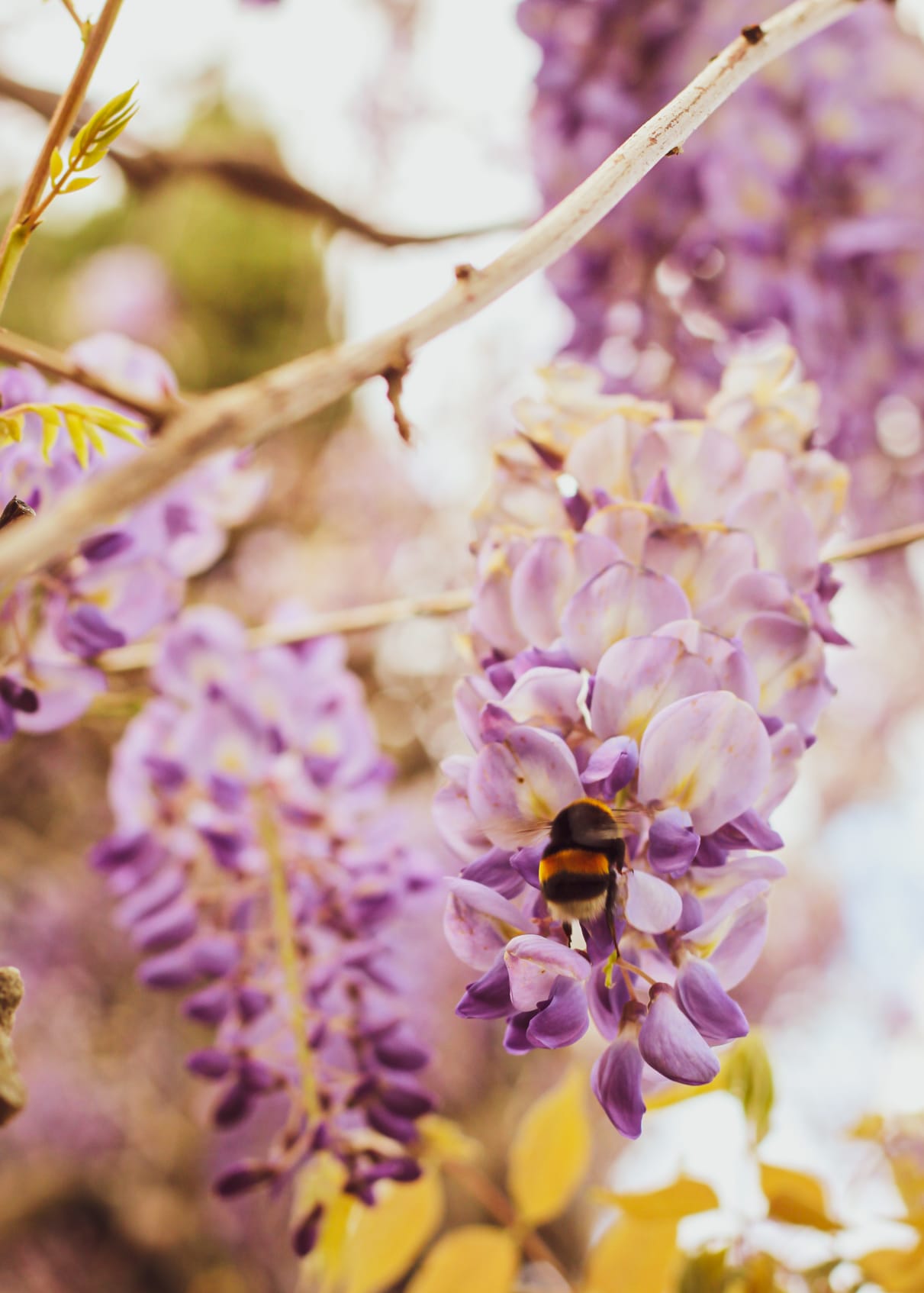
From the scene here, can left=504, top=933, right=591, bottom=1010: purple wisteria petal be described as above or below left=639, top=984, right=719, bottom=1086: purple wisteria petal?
above

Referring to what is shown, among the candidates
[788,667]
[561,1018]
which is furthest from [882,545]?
[561,1018]

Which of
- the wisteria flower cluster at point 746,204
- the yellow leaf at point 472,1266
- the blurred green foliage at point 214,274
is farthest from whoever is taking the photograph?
the blurred green foliage at point 214,274

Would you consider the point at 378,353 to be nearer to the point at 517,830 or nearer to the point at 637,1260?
the point at 517,830

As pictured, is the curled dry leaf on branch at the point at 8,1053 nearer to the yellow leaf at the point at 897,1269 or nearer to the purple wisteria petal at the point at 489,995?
the purple wisteria petal at the point at 489,995

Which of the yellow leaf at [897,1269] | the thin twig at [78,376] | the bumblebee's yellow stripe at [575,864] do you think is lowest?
the yellow leaf at [897,1269]

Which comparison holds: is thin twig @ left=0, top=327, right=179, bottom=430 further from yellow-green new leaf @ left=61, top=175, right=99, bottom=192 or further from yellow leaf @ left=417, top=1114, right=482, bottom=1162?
yellow leaf @ left=417, top=1114, right=482, bottom=1162

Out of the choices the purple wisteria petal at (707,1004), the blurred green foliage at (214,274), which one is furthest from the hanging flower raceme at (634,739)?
the blurred green foliage at (214,274)

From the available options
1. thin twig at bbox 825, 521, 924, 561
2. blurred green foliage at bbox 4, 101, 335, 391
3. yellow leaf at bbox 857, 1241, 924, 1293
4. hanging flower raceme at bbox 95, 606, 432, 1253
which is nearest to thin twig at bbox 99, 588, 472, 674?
hanging flower raceme at bbox 95, 606, 432, 1253
